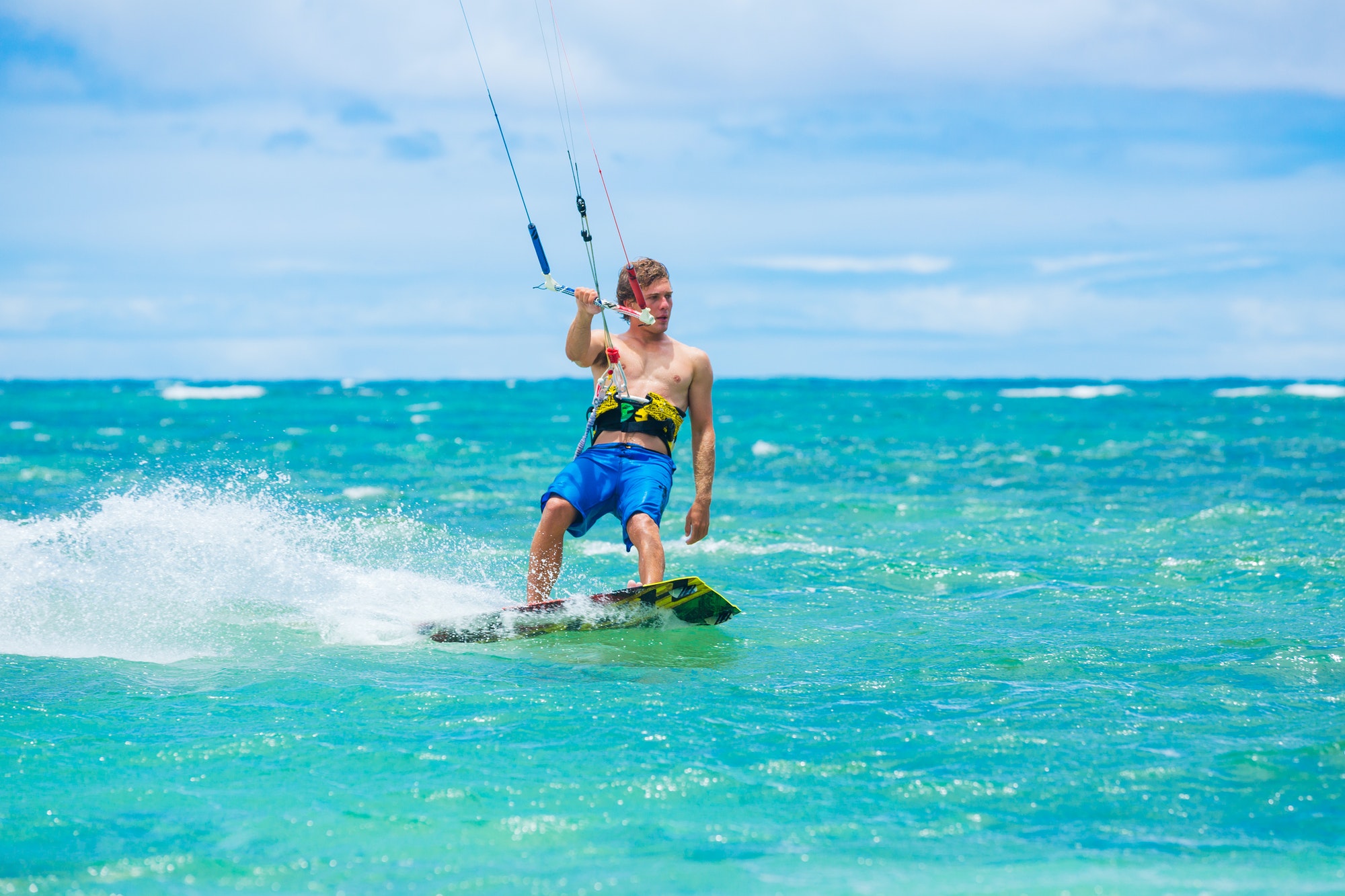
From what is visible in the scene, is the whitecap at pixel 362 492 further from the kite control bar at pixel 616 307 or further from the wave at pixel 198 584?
the kite control bar at pixel 616 307

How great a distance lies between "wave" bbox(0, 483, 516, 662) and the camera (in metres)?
6.58

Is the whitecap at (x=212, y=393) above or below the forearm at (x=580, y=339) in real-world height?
above

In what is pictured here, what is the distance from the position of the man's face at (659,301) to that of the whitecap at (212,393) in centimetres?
5959

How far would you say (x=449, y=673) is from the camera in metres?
5.71

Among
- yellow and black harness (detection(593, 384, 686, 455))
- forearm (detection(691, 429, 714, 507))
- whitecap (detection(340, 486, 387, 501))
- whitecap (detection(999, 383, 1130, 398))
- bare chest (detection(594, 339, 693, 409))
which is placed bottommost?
whitecap (detection(340, 486, 387, 501))

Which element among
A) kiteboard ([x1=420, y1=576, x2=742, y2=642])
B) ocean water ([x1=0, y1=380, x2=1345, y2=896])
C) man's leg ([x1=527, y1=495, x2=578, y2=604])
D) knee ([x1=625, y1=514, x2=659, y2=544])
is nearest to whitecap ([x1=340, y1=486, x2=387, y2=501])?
ocean water ([x1=0, y1=380, x2=1345, y2=896])

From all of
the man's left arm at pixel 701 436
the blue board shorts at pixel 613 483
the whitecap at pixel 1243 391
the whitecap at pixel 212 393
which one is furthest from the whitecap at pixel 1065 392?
the blue board shorts at pixel 613 483

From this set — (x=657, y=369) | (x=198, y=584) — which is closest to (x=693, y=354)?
(x=657, y=369)

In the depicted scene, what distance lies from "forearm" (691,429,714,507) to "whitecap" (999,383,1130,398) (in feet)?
203

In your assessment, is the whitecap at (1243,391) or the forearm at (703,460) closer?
the forearm at (703,460)

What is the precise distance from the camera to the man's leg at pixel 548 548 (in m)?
6.72

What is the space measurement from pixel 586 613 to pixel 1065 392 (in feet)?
233

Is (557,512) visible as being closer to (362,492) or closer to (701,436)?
(701,436)

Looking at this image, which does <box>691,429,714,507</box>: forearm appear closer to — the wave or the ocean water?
the ocean water
